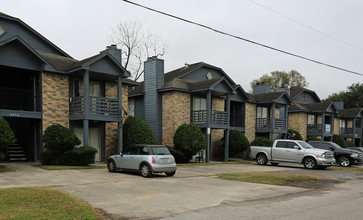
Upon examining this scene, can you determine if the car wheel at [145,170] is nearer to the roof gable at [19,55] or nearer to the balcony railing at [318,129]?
the roof gable at [19,55]

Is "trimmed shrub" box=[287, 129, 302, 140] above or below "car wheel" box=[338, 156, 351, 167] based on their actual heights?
above

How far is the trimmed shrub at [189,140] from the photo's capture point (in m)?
22.8

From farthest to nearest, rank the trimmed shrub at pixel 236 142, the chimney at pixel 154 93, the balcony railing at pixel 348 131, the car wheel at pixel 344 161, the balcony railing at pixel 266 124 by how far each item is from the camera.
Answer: the balcony railing at pixel 348 131
the balcony railing at pixel 266 124
the trimmed shrub at pixel 236 142
the chimney at pixel 154 93
the car wheel at pixel 344 161

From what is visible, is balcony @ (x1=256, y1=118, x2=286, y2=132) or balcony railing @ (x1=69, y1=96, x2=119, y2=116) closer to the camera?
balcony railing @ (x1=69, y1=96, x2=119, y2=116)

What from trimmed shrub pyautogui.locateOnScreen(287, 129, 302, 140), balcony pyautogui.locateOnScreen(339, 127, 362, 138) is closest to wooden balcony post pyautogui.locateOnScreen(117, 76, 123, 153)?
trimmed shrub pyautogui.locateOnScreen(287, 129, 302, 140)

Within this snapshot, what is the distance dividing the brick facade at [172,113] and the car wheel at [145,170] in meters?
10.4

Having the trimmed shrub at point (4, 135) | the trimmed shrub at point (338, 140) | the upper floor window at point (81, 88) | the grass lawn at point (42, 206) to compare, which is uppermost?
the upper floor window at point (81, 88)

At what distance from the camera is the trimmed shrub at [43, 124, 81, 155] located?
17531 mm

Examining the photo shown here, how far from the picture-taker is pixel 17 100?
20.1 metres

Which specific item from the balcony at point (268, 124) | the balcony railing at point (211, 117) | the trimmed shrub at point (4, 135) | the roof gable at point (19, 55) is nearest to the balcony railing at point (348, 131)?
the balcony at point (268, 124)

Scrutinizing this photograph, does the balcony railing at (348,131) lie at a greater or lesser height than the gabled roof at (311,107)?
lesser

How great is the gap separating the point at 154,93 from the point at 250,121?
10.7 meters

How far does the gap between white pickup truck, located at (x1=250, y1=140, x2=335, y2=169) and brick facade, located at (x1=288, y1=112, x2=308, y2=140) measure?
15.2 m

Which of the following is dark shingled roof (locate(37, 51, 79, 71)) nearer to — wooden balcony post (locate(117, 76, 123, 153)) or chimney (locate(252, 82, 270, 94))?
wooden balcony post (locate(117, 76, 123, 153))
